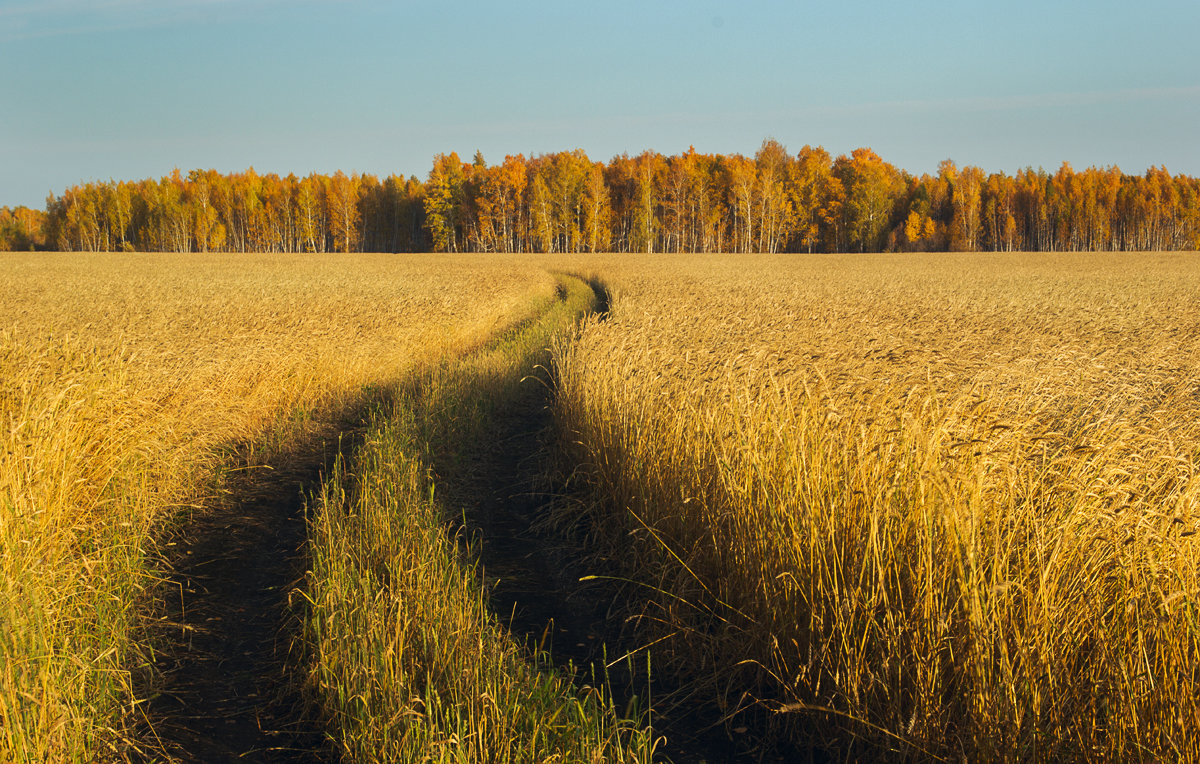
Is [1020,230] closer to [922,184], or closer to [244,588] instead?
Answer: [922,184]

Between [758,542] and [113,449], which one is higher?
[113,449]

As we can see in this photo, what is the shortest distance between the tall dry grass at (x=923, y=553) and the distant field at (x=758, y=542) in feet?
0.07

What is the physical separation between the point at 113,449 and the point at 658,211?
8214 cm

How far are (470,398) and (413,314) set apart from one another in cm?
731

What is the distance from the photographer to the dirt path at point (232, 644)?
345 cm

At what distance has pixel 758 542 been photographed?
12.9ft

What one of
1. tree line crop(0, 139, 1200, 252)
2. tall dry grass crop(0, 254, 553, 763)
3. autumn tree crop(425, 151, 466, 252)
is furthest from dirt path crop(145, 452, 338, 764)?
autumn tree crop(425, 151, 466, 252)

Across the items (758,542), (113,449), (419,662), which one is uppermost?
(113,449)

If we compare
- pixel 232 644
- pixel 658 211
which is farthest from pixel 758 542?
pixel 658 211

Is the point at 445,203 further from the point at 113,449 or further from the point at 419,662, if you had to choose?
the point at 419,662

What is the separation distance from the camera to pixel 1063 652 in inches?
109

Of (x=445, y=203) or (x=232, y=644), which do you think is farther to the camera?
(x=445, y=203)

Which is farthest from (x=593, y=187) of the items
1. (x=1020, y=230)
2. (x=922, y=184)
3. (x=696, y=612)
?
(x=696, y=612)

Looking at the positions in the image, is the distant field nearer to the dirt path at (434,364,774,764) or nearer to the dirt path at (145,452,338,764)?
the dirt path at (434,364,774,764)
